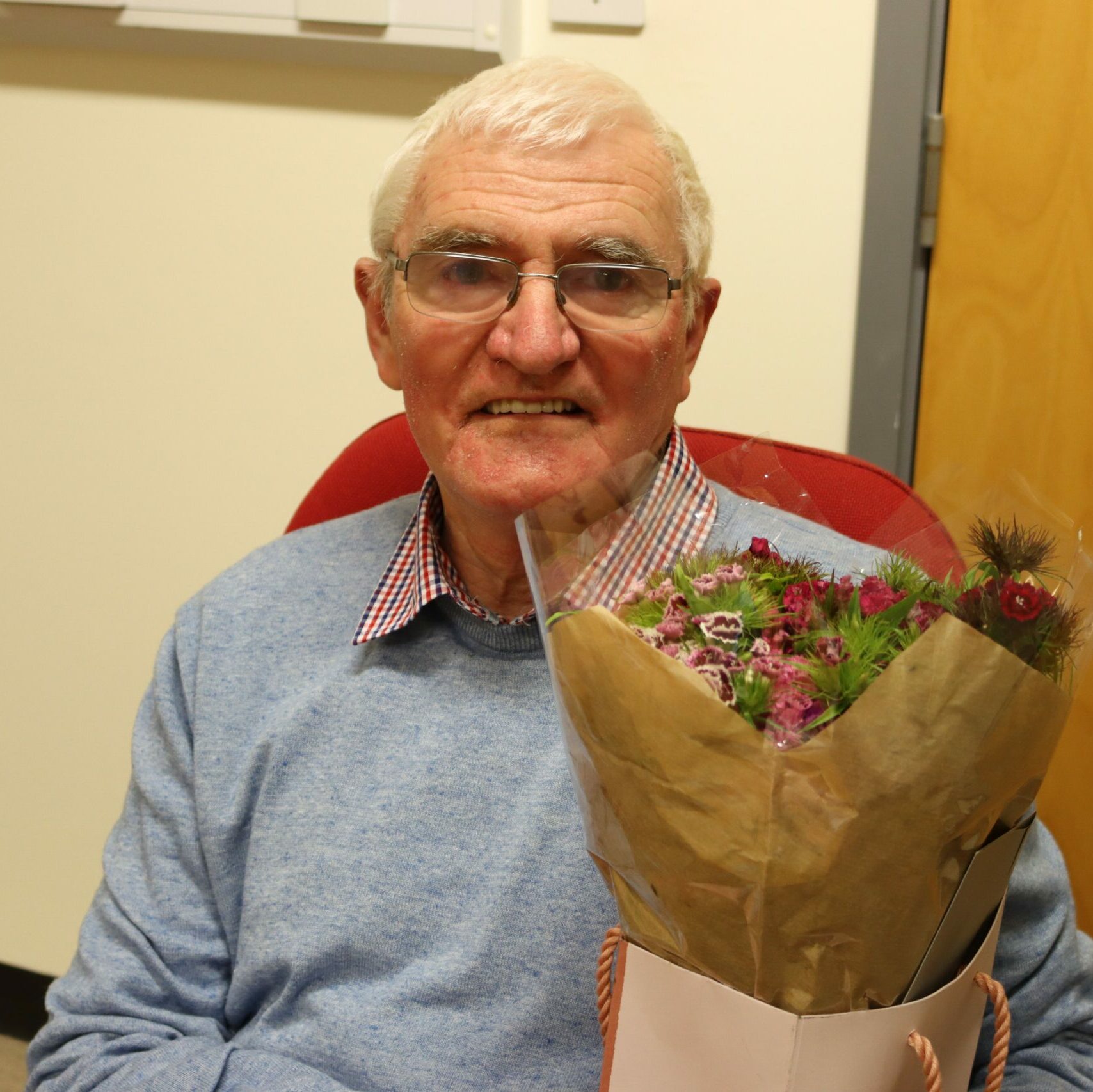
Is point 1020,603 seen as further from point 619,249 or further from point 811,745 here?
point 619,249

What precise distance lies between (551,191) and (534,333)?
0.15 m

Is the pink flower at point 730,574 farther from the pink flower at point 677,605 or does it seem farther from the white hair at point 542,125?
the white hair at point 542,125

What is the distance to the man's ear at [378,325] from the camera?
128 centimetres

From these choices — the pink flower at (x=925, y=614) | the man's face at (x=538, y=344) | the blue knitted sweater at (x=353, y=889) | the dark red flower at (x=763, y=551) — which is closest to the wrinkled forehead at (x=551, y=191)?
the man's face at (x=538, y=344)

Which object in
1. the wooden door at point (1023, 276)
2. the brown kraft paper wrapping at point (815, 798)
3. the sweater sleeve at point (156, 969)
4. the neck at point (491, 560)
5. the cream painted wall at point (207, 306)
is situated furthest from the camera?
the cream painted wall at point (207, 306)

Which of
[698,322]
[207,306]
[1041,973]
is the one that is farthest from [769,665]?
[207,306]

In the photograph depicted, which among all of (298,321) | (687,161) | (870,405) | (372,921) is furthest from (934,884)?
(298,321)

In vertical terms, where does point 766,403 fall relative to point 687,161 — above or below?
below

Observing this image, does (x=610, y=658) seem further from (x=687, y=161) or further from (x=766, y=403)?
(x=766, y=403)

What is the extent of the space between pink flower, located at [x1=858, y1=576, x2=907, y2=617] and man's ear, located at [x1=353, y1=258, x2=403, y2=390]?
74 cm

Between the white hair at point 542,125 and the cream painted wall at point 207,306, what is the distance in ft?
1.69

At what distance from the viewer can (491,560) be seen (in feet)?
3.93

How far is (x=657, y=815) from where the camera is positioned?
62 cm

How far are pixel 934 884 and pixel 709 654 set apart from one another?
170 millimetres
